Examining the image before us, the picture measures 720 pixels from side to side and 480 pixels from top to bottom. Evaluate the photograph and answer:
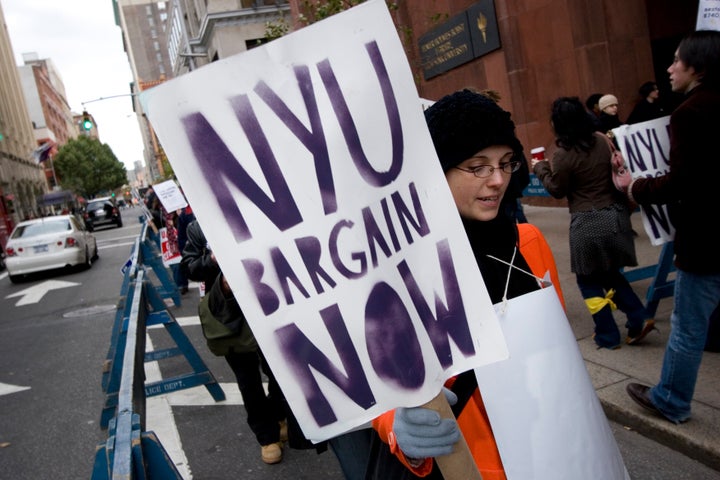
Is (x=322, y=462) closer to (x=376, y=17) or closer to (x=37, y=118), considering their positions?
(x=376, y=17)

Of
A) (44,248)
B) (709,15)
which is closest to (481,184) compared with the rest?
(709,15)

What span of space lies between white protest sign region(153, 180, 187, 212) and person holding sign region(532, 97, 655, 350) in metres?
6.53

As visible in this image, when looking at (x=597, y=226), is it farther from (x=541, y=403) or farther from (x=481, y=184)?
(x=541, y=403)

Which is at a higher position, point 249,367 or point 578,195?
point 578,195

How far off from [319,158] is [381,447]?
2.71ft

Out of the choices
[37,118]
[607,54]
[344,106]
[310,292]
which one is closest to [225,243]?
[310,292]

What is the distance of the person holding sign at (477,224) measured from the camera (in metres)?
1.62

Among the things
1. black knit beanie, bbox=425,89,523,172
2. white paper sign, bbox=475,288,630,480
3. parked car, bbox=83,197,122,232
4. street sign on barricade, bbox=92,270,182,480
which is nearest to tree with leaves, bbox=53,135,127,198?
parked car, bbox=83,197,122,232

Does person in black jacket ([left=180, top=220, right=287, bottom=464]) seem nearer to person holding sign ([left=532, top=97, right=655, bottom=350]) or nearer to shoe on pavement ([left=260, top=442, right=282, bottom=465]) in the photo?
shoe on pavement ([left=260, top=442, right=282, bottom=465])

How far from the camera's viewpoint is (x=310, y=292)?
1.37m

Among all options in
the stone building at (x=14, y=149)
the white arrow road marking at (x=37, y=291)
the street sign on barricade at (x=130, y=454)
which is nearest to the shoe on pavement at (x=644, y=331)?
the street sign on barricade at (x=130, y=454)

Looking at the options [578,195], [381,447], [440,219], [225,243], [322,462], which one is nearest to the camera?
[225,243]

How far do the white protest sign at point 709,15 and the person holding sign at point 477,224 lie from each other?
2.83m

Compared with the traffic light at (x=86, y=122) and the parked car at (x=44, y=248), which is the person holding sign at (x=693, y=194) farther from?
the traffic light at (x=86, y=122)
